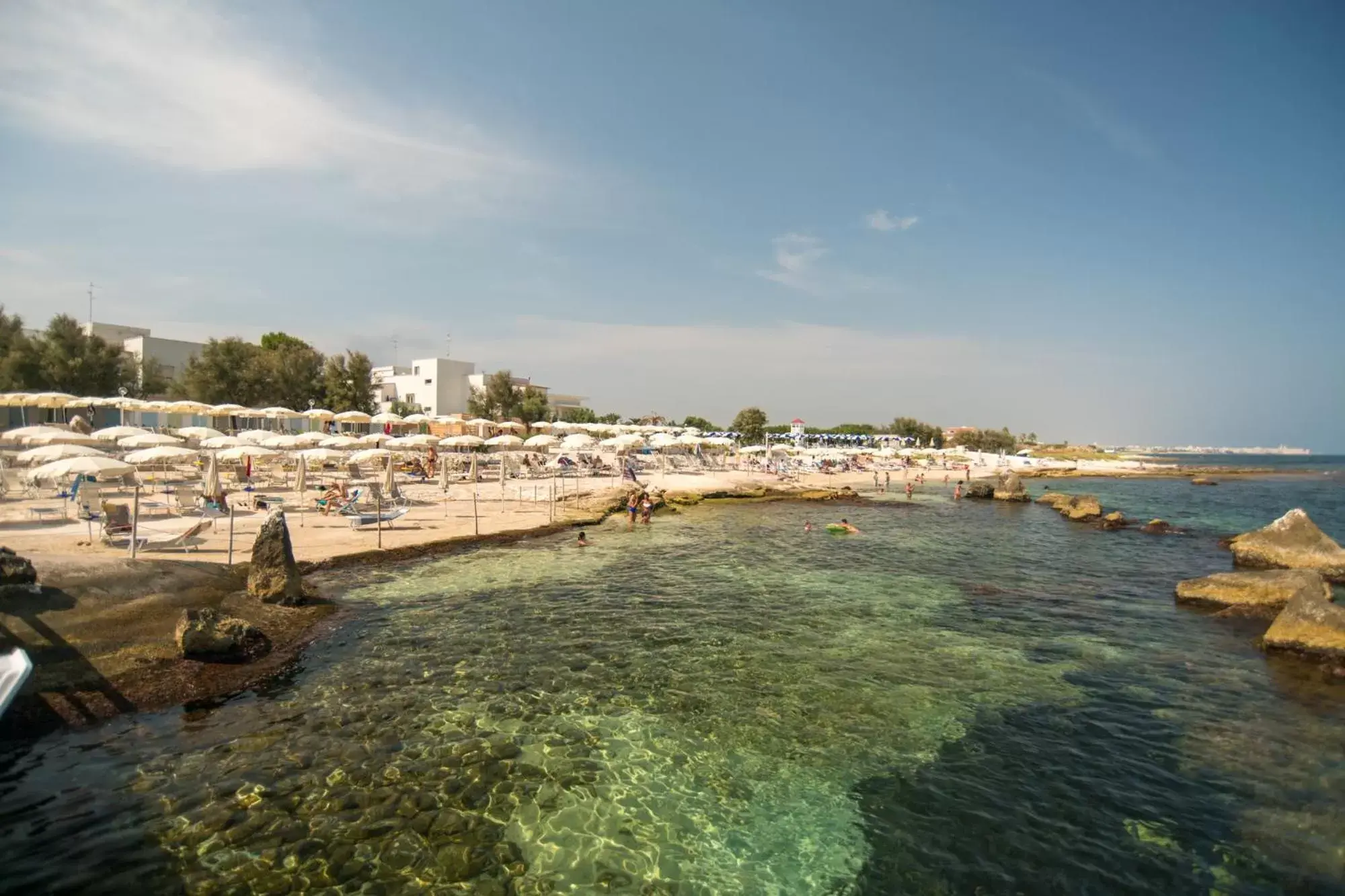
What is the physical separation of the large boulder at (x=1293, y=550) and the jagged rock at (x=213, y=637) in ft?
92.9

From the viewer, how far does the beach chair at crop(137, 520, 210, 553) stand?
1467cm

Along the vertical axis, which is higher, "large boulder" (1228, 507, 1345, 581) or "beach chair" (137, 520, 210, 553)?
"large boulder" (1228, 507, 1345, 581)

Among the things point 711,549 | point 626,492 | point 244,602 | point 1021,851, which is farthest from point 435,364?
point 1021,851

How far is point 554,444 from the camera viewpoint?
36969 millimetres

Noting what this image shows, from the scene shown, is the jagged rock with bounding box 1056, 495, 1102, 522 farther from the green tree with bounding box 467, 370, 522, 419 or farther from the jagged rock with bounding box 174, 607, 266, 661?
the green tree with bounding box 467, 370, 522, 419

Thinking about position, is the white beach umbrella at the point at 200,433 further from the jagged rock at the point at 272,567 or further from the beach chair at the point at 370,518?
the jagged rock at the point at 272,567

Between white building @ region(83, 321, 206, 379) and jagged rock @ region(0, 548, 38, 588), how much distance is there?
2110 inches

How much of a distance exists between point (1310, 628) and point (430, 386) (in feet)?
233

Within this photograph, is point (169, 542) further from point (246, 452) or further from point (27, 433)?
point (27, 433)

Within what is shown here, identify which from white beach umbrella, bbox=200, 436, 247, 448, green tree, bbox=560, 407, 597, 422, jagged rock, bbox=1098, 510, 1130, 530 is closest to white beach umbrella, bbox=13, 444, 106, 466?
white beach umbrella, bbox=200, 436, 247, 448

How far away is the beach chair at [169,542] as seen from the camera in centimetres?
1467

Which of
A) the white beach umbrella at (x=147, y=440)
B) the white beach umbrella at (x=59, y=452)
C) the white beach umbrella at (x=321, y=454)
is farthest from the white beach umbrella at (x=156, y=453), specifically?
the white beach umbrella at (x=321, y=454)

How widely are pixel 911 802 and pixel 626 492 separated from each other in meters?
25.1

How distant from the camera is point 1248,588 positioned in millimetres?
15805
